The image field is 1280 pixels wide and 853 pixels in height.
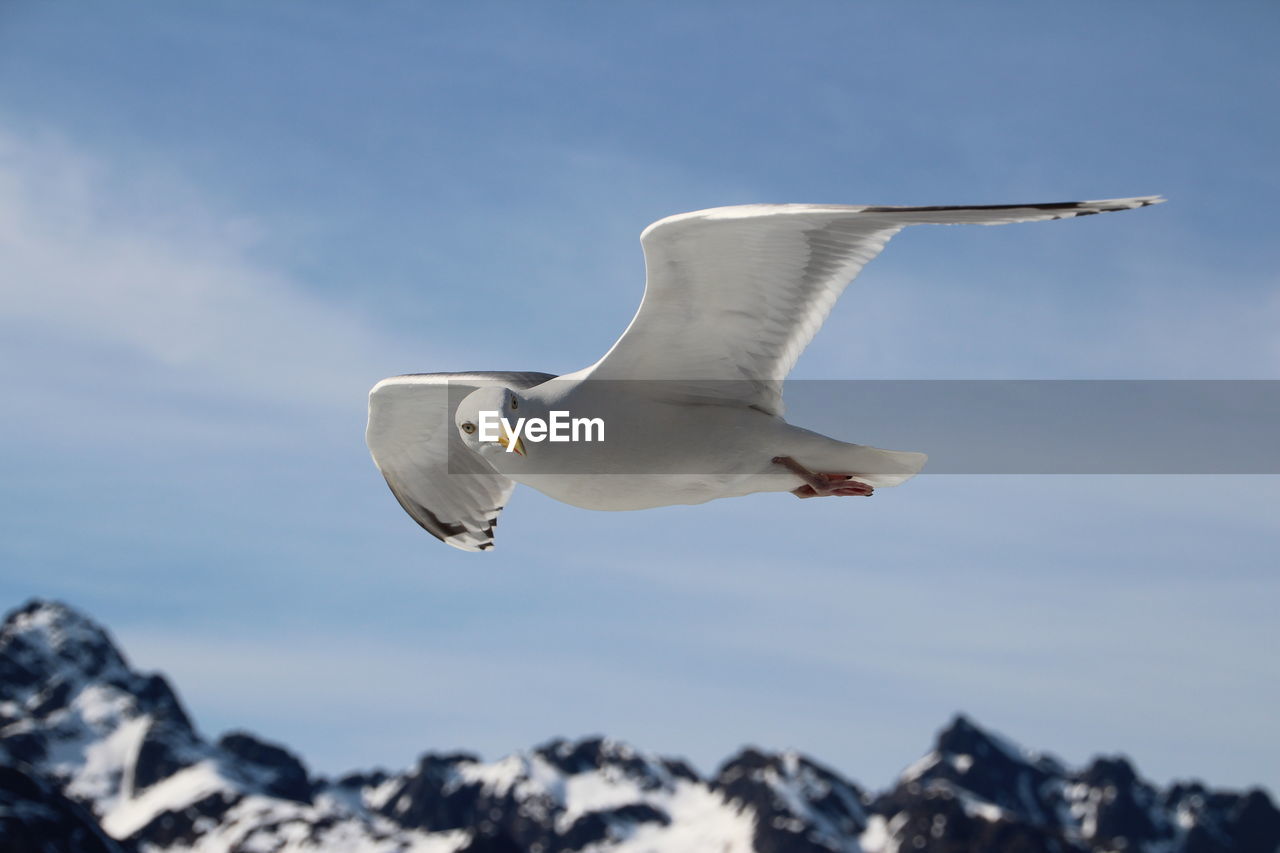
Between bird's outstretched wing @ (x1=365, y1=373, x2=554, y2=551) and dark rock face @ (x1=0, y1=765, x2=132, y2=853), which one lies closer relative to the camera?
bird's outstretched wing @ (x1=365, y1=373, x2=554, y2=551)

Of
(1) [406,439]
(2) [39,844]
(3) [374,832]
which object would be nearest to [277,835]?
(3) [374,832]

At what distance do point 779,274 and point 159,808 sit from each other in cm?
20369

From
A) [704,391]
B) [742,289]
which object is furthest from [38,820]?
[742,289]

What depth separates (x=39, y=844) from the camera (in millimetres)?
111125

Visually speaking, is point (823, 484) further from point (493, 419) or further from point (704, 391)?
point (493, 419)

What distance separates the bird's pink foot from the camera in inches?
515

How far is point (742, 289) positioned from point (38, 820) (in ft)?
387

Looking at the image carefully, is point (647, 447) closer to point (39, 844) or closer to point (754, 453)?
point (754, 453)

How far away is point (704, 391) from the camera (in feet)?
41.2

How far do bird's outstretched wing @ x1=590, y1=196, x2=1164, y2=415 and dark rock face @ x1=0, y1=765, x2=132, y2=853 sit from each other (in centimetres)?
11510

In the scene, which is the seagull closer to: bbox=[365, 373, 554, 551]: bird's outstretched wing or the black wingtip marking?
bbox=[365, 373, 554, 551]: bird's outstretched wing

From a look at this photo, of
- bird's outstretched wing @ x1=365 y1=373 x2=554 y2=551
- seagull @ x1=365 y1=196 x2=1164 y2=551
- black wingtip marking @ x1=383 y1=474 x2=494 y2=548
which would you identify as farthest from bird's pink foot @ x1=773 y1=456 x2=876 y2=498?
black wingtip marking @ x1=383 y1=474 x2=494 y2=548

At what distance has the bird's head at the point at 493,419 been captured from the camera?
39.2 feet

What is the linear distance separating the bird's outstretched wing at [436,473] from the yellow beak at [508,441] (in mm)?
4411
